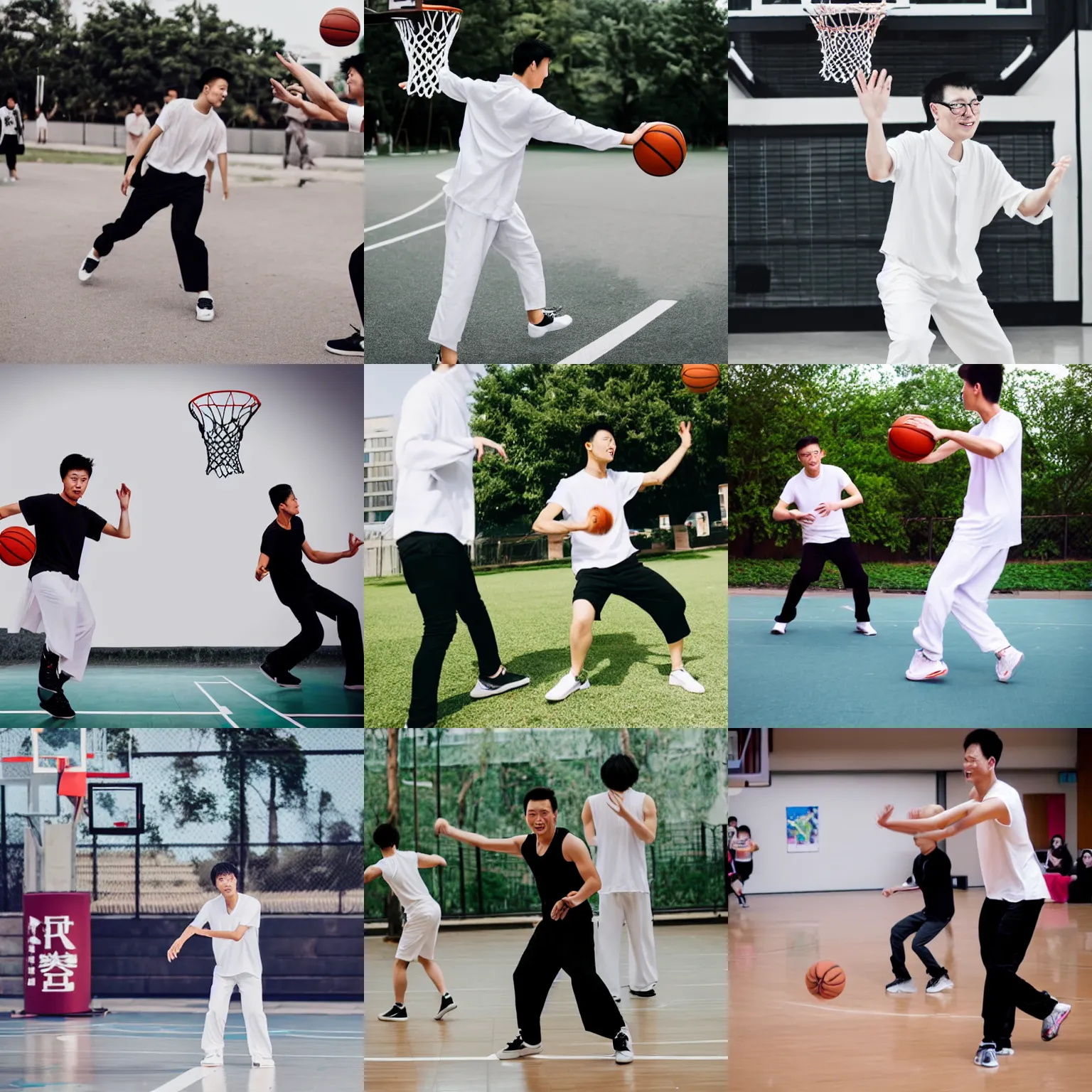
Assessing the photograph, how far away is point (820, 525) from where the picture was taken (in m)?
9.63

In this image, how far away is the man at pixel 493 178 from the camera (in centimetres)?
884

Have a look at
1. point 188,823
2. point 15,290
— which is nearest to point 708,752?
point 188,823

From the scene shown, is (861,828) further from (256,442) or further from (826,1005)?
(256,442)

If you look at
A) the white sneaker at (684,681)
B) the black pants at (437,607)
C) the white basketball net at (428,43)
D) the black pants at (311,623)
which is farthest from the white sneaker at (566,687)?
the white basketball net at (428,43)

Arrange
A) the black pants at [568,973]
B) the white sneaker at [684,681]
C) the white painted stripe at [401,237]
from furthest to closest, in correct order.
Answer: the white sneaker at [684,681], the white painted stripe at [401,237], the black pants at [568,973]

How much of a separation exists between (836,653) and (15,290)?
19.7 ft

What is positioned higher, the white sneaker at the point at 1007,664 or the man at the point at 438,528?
the man at the point at 438,528

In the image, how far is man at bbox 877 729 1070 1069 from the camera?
626 cm

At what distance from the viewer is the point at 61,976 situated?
876 centimetres

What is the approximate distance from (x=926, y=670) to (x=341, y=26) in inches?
228

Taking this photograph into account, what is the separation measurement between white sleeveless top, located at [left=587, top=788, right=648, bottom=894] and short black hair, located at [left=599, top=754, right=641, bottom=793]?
7.7 inches

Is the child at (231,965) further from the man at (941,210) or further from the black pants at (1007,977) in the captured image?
the man at (941,210)

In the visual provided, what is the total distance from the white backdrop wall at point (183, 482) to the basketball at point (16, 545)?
20cm

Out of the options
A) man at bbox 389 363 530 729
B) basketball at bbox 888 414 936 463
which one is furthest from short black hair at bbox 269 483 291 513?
basketball at bbox 888 414 936 463
